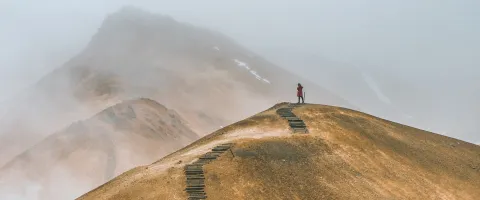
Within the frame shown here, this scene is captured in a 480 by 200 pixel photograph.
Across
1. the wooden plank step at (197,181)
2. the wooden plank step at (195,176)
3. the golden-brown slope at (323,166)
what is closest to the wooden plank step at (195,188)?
the golden-brown slope at (323,166)

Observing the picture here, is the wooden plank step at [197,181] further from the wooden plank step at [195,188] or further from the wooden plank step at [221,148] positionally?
the wooden plank step at [221,148]

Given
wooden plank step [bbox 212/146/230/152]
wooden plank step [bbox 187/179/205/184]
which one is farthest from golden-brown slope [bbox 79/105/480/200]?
wooden plank step [bbox 212/146/230/152]

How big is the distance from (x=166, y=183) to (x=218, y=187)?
4794 millimetres

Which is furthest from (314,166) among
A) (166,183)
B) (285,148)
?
(166,183)

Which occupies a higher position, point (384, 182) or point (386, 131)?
point (386, 131)

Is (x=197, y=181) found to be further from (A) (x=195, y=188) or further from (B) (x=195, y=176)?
(A) (x=195, y=188)

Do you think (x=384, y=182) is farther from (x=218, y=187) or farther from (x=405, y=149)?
(x=218, y=187)

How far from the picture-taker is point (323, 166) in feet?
192

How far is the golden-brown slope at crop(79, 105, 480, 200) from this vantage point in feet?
174

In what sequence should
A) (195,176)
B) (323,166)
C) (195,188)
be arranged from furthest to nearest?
(323,166) → (195,176) → (195,188)

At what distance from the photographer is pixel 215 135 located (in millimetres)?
68250

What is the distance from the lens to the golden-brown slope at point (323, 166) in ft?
174

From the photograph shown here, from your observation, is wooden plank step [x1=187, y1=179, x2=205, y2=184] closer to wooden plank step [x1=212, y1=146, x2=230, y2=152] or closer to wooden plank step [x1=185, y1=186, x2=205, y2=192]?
wooden plank step [x1=185, y1=186, x2=205, y2=192]

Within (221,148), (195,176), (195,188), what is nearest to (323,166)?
(221,148)
